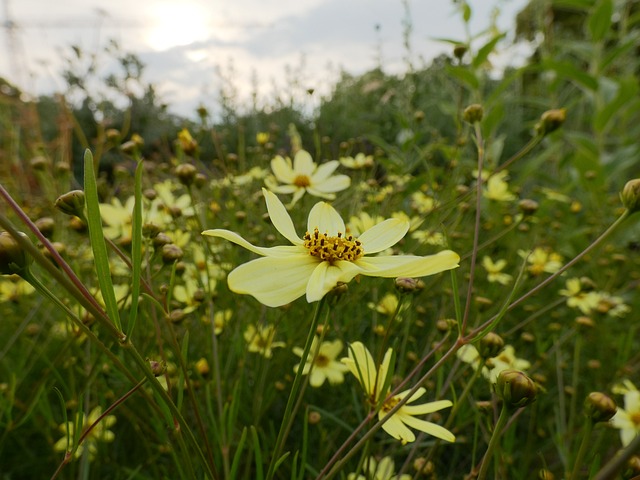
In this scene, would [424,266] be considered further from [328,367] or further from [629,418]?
[629,418]

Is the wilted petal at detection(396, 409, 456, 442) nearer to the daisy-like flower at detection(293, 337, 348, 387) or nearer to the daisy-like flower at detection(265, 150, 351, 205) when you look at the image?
the daisy-like flower at detection(293, 337, 348, 387)

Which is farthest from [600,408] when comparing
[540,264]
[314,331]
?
[540,264]

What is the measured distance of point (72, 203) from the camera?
1.28 feet

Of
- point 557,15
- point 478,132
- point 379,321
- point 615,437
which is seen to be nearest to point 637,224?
point 615,437

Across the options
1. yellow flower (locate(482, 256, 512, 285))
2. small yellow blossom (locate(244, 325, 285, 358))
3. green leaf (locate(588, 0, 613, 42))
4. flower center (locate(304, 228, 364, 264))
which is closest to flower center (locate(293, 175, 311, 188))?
small yellow blossom (locate(244, 325, 285, 358))

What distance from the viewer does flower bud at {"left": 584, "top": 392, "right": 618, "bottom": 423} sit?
413 mm

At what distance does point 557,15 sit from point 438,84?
2212 mm

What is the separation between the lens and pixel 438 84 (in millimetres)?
4027

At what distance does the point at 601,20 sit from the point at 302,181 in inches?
58.5

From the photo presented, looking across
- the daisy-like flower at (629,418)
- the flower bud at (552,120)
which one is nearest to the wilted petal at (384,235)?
the flower bud at (552,120)

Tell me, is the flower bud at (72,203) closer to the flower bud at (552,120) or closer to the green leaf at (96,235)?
the green leaf at (96,235)

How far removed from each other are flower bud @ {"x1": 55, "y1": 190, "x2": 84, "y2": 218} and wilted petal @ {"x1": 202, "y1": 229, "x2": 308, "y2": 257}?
130mm

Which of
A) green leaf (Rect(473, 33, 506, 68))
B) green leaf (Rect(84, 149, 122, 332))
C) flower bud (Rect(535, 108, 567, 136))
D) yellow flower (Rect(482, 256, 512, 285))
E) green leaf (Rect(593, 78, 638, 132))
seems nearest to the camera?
green leaf (Rect(84, 149, 122, 332))

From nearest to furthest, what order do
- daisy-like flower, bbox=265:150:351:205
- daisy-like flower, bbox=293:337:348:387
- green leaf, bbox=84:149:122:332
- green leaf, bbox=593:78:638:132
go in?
green leaf, bbox=84:149:122:332
daisy-like flower, bbox=293:337:348:387
daisy-like flower, bbox=265:150:351:205
green leaf, bbox=593:78:638:132
